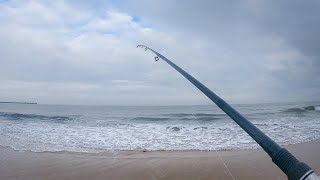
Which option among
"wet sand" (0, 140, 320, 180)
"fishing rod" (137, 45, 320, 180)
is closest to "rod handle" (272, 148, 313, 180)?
"fishing rod" (137, 45, 320, 180)

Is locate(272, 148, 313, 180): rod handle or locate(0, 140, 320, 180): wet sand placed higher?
locate(272, 148, 313, 180): rod handle

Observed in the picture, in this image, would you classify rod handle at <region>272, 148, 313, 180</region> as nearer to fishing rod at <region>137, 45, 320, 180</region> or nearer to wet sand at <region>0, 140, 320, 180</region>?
fishing rod at <region>137, 45, 320, 180</region>

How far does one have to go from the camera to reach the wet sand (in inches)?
244

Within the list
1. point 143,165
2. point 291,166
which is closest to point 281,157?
point 291,166

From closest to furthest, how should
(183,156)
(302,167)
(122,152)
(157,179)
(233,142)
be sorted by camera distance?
(302,167)
(157,179)
(183,156)
(122,152)
(233,142)

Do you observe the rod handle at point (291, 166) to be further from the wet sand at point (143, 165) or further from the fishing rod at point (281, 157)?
the wet sand at point (143, 165)

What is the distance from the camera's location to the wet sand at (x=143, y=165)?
6.19 metres

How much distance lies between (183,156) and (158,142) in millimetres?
2622

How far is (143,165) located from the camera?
6.99 metres

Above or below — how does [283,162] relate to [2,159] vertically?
above

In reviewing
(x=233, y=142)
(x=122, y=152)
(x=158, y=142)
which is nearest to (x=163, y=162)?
(x=122, y=152)

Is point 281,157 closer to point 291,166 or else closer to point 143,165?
point 291,166

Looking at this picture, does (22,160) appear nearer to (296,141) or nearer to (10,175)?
(10,175)

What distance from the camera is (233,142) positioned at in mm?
10508
